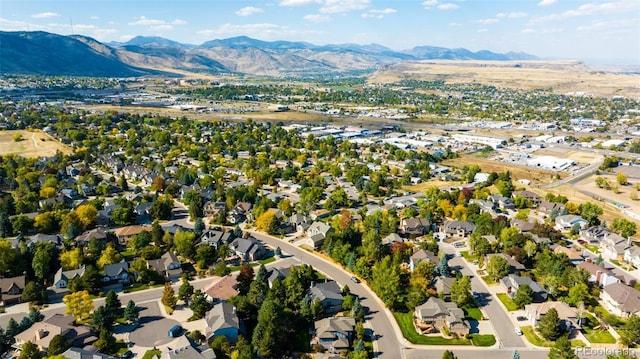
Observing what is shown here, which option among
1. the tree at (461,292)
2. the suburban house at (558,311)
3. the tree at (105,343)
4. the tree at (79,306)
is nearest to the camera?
the tree at (105,343)

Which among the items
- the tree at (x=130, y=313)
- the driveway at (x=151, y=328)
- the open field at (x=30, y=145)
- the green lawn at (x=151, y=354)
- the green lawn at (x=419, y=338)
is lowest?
the green lawn at (x=419, y=338)

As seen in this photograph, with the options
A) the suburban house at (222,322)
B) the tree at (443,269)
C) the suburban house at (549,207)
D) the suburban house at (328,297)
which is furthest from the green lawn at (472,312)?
the suburban house at (549,207)

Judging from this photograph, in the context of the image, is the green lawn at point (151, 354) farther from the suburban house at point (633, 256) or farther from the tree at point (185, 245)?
the suburban house at point (633, 256)

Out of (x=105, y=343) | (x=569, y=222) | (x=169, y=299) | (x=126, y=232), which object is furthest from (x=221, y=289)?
(x=569, y=222)

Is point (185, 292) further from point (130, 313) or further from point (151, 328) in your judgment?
point (130, 313)

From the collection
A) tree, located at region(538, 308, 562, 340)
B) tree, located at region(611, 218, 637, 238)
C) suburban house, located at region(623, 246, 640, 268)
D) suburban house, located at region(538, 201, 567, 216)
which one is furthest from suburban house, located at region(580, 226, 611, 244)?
tree, located at region(538, 308, 562, 340)

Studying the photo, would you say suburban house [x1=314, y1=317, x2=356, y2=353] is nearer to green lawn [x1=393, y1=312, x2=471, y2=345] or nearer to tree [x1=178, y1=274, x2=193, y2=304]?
green lawn [x1=393, y1=312, x2=471, y2=345]

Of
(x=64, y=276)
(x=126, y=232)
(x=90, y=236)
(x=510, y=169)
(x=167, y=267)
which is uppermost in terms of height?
(x=90, y=236)
